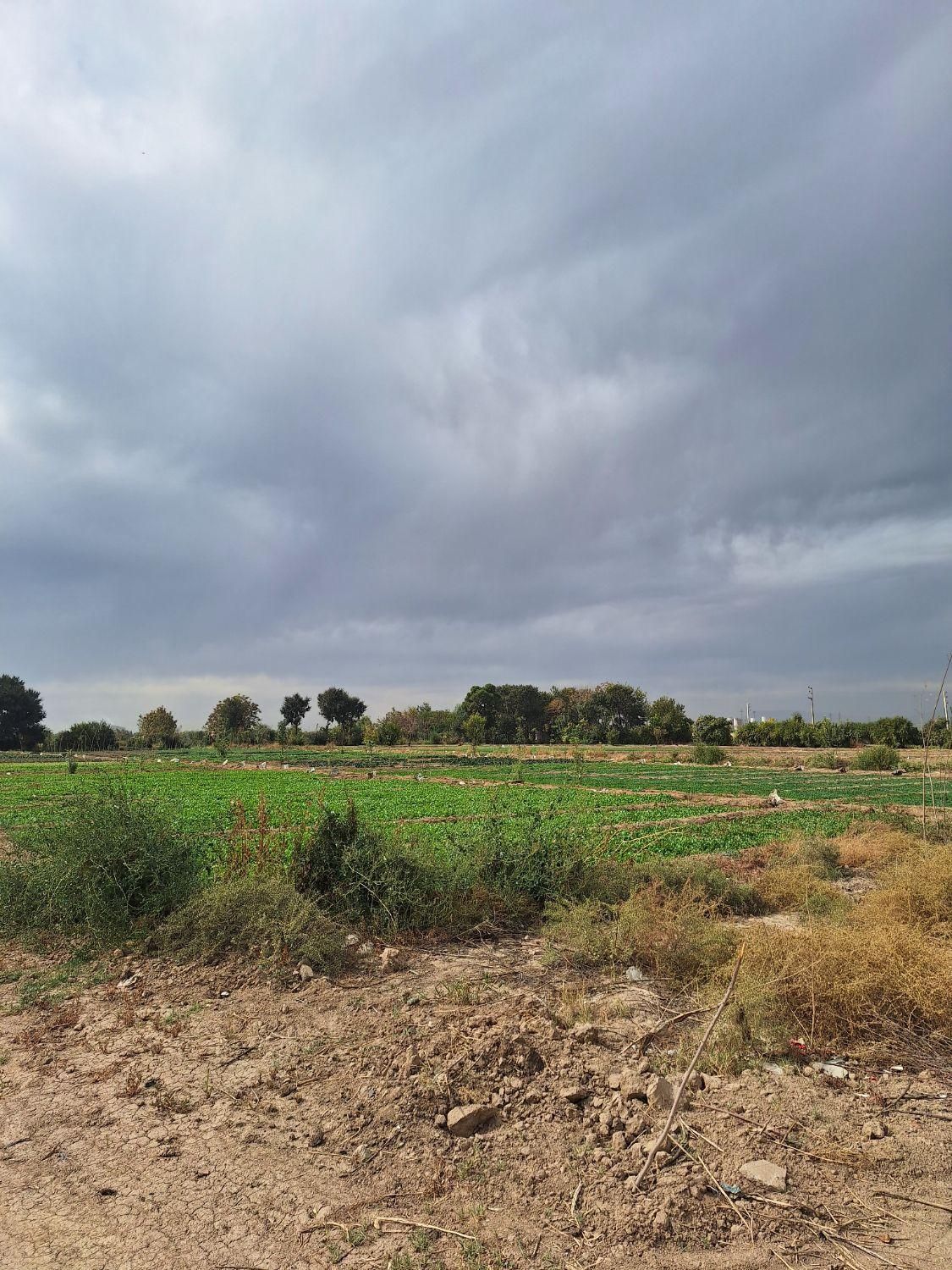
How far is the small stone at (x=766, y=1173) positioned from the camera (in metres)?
3.74

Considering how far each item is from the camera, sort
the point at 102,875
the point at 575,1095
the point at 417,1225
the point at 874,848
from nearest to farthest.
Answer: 1. the point at 417,1225
2. the point at 575,1095
3. the point at 102,875
4. the point at 874,848

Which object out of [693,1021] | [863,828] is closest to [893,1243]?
[693,1021]

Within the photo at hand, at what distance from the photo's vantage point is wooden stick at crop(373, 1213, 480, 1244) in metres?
3.46

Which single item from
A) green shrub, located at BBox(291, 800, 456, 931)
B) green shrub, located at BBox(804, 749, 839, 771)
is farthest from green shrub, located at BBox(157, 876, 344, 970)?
green shrub, located at BBox(804, 749, 839, 771)

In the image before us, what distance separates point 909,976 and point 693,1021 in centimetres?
178

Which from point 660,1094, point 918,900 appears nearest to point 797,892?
point 918,900

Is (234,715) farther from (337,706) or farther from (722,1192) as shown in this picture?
(722,1192)

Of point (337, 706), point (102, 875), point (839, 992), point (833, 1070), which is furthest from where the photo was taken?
point (337, 706)

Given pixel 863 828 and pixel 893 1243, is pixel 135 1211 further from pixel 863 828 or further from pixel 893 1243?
pixel 863 828

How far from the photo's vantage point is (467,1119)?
4406 millimetres

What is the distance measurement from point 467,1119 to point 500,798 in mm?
21689

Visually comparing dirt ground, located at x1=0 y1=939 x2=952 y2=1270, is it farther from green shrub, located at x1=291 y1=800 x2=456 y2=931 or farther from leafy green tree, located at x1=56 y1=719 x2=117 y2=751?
leafy green tree, located at x1=56 y1=719 x2=117 y2=751

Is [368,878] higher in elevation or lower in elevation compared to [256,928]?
higher

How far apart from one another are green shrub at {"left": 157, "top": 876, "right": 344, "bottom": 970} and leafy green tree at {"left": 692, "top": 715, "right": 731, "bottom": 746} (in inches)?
3086
